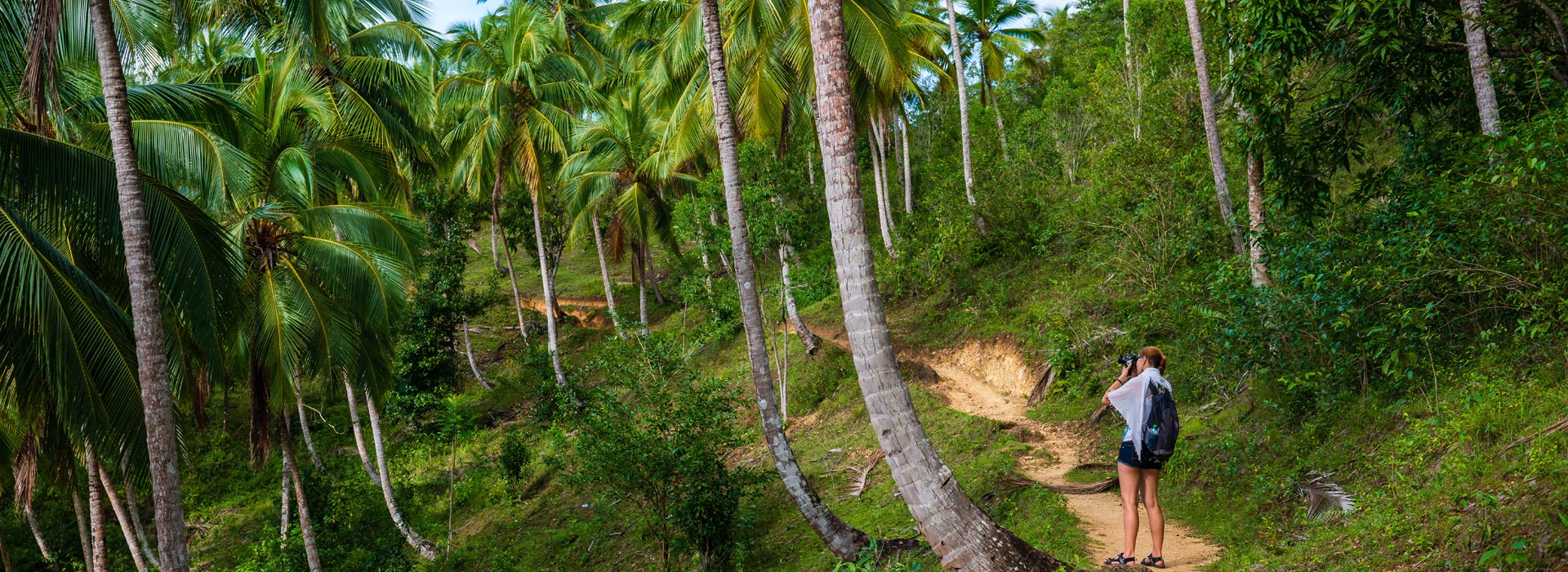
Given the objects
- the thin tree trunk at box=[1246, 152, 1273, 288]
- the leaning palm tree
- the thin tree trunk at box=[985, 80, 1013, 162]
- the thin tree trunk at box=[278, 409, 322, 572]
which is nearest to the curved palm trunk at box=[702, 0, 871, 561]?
the thin tree trunk at box=[1246, 152, 1273, 288]

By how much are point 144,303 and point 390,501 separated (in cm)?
1040

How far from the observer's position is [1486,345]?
20.4 feet

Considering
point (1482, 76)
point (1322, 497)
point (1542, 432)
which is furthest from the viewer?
point (1482, 76)

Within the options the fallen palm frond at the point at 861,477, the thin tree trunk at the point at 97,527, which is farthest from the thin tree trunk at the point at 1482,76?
the thin tree trunk at the point at 97,527

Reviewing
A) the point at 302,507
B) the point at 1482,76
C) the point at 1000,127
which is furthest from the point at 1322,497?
the point at 1000,127

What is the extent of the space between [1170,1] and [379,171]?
14.4 metres

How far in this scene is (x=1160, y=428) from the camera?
19.1 feet

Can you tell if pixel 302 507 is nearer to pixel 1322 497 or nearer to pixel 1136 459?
pixel 1136 459

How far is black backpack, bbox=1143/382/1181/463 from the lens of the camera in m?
5.80

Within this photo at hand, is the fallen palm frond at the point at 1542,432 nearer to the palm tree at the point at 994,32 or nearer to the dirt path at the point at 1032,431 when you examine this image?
the dirt path at the point at 1032,431

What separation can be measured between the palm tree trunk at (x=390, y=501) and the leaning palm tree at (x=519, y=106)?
5240mm

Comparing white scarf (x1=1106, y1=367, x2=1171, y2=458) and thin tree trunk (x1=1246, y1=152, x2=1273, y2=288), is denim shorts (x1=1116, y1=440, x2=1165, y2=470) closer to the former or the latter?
white scarf (x1=1106, y1=367, x2=1171, y2=458)

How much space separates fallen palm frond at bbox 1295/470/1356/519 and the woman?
1.20 meters

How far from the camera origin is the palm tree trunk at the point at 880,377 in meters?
5.98
